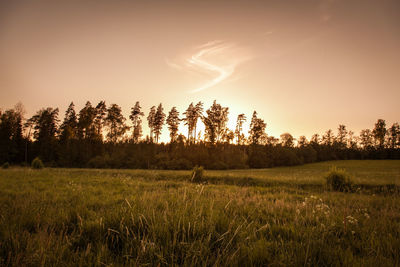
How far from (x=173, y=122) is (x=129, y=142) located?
53.6ft

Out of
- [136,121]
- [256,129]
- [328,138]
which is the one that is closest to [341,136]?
[328,138]

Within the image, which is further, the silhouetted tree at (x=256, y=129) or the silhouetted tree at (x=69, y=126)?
the silhouetted tree at (x=256, y=129)

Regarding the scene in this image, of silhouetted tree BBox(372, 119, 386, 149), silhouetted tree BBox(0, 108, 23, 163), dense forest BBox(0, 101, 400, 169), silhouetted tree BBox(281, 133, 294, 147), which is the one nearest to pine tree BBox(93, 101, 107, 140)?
dense forest BBox(0, 101, 400, 169)

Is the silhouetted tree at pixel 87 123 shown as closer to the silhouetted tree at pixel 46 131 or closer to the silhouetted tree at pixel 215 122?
the silhouetted tree at pixel 46 131

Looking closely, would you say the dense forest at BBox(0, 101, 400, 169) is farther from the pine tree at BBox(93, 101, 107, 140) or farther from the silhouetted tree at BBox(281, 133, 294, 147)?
the silhouetted tree at BBox(281, 133, 294, 147)

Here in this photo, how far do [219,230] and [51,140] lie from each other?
6957cm

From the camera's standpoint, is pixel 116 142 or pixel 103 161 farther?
pixel 116 142

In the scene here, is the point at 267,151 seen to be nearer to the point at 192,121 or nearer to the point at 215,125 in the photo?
the point at 215,125

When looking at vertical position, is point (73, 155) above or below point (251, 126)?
below

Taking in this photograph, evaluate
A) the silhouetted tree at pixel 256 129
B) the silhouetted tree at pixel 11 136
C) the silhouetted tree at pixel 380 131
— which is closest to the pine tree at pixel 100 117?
the silhouetted tree at pixel 11 136

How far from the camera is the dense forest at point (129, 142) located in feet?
154

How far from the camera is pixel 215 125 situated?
5834cm

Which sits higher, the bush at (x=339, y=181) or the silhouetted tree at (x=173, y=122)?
the silhouetted tree at (x=173, y=122)

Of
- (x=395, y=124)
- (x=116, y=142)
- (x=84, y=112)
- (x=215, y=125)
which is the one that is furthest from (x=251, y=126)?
(x=395, y=124)
